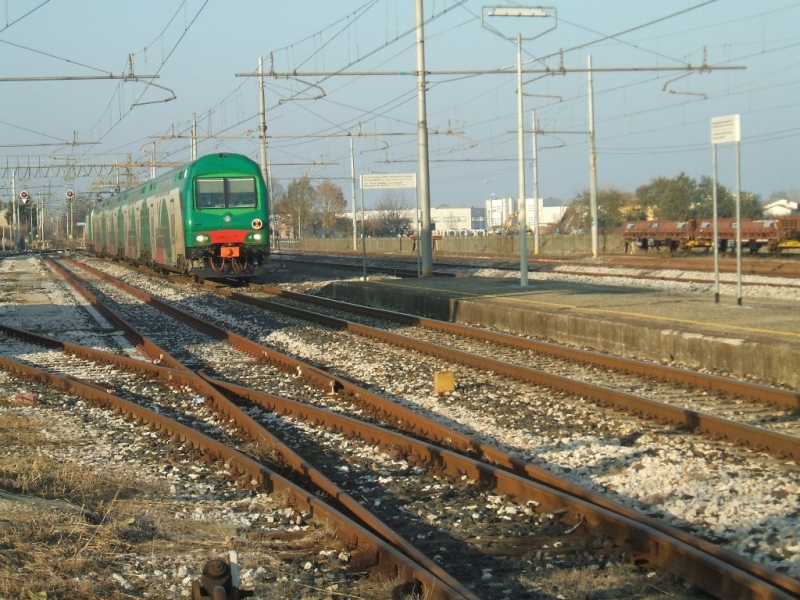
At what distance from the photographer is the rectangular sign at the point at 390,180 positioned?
22.8m

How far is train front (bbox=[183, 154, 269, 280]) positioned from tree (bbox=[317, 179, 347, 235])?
5934cm

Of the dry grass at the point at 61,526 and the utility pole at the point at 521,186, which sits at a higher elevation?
the utility pole at the point at 521,186

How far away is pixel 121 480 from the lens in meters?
6.93

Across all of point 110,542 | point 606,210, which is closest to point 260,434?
point 110,542

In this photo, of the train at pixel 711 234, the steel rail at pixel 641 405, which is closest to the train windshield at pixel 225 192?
the steel rail at pixel 641 405

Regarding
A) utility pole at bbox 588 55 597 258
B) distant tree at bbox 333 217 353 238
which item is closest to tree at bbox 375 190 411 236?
distant tree at bbox 333 217 353 238

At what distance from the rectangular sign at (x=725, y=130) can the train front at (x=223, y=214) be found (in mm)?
14816

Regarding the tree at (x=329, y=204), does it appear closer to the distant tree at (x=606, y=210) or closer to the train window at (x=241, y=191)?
the distant tree at (x=606, y=210)

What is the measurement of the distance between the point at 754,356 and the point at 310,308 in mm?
11971

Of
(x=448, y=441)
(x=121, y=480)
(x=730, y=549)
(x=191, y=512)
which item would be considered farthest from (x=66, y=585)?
(x=448, y=441)

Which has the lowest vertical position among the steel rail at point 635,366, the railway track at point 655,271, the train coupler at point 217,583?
the steel rail at point 635,366

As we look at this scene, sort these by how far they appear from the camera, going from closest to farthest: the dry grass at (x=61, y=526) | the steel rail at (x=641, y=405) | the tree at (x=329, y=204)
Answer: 1. the dry grass at (x=61, y=526)
2. the steel rail at (x=641, y=405)
3. the tree at (x=329, y=204)

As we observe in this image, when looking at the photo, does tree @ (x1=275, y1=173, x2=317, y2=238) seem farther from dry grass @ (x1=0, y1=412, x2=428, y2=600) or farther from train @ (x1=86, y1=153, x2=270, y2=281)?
dry grass @ (x1=0, y1=412, x2=428, y2=600)

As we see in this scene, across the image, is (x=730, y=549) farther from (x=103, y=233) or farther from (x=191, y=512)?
(x=103, y=233)
